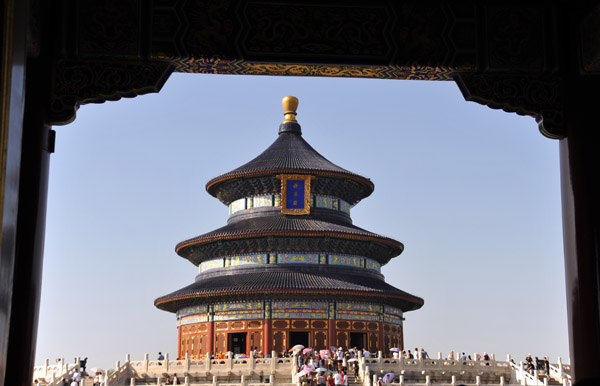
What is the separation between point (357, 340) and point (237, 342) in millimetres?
5777

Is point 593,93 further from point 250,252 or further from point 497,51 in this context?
point 250,252

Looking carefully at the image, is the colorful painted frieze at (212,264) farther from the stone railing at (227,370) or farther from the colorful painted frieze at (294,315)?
the stone railing at (227,370)

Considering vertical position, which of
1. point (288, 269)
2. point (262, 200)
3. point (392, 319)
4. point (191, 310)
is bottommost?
point (392, 319)

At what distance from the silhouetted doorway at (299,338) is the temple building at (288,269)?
0.15ft

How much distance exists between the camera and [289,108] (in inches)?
1925

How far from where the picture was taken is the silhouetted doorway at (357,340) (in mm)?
40250

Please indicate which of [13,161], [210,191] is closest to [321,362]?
[210,191]

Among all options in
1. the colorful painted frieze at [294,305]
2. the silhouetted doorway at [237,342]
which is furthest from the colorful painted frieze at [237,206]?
the silhouetted doorway at [237,342]

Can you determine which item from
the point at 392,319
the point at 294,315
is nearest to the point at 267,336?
the point at 294,315

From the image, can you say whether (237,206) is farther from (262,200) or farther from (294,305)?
(294,305)

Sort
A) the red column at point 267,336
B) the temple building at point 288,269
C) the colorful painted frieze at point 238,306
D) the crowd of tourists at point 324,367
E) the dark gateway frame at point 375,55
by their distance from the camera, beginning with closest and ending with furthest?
the dark gateway frame at point 375,55
the crowd of tourists at point 324,367
the red column at point 267,336
the temple building at point 288,269
the colorful painted frieze at point 238,306

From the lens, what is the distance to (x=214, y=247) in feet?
141

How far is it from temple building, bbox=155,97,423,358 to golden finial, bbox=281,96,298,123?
259cm

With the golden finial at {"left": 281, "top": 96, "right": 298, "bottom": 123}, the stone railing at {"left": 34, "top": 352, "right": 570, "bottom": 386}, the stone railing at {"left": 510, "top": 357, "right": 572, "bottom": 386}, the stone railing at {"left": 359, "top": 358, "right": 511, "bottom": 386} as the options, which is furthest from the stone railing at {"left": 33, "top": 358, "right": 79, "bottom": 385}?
the golden finial at {"left": 281, "top": 96, "right": 298, "bottom": 123}
